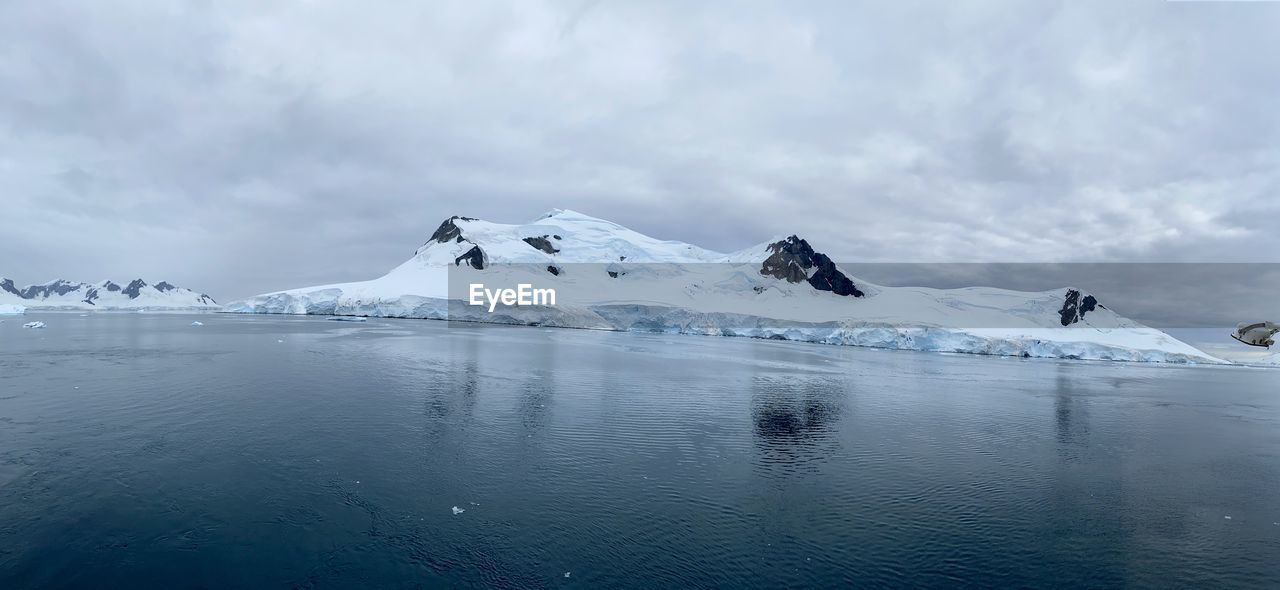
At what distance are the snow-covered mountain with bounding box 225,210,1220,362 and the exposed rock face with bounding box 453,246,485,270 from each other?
0.18 m

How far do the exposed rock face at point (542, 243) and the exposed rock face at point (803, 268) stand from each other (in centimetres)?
3742

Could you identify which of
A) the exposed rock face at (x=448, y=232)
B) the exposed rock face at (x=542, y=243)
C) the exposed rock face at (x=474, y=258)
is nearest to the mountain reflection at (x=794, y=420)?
the exposed rock face at (x=474, y=258)

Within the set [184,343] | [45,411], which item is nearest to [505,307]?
[184,343]

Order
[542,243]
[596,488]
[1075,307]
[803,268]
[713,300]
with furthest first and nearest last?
[542,243] < [803,268] < [713,300] < [1075,307] < [596,488]

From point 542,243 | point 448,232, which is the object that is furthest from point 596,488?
point 448,232

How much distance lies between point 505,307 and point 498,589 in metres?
72.2

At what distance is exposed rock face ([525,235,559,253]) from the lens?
99.6 metres

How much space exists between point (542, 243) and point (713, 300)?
38.7 m

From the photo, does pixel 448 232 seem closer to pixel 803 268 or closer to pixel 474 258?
pixel 474 258

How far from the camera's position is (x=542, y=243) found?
331ft

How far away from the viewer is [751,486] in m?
9.82

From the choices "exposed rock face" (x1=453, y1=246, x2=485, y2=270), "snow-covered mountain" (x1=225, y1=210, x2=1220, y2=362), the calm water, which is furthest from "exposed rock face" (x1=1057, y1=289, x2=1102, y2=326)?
"exposed rock face" (x1=453, y1=246, x2=485, y2=270)

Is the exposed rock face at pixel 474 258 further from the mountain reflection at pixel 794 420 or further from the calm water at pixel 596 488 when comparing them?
the mountain reflection at pixel 794 420

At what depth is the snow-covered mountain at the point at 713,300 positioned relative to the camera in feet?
185
